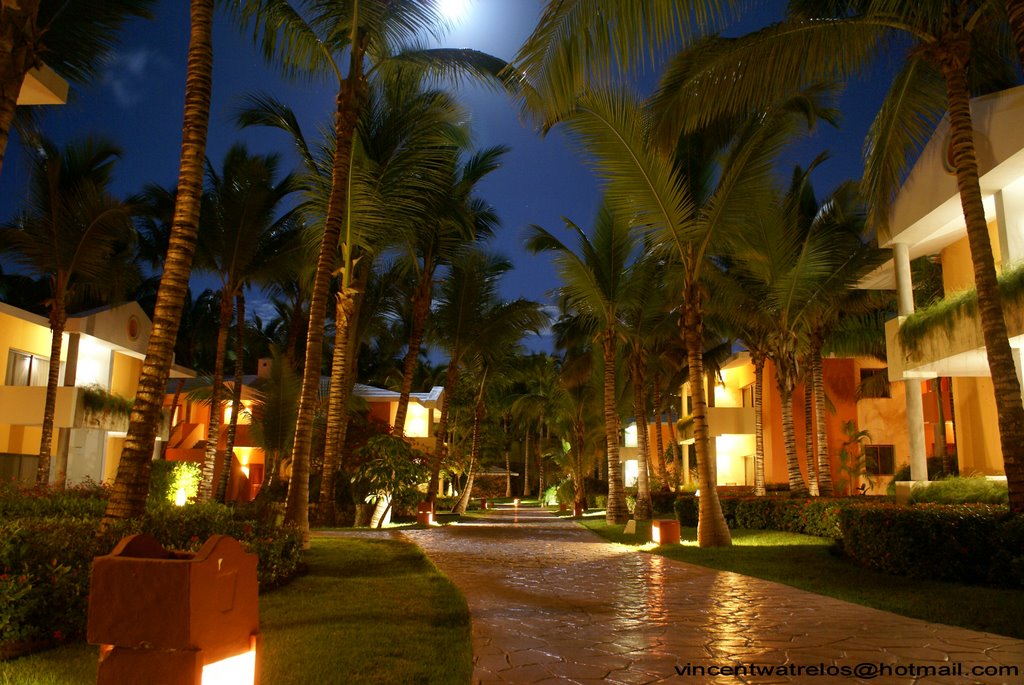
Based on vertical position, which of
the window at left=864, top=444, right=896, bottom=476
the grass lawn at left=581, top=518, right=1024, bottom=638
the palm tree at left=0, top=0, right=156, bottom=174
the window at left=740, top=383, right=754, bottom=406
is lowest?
the grass lawn at left=581, top=518, right=1024, bottom=638

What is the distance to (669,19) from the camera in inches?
237

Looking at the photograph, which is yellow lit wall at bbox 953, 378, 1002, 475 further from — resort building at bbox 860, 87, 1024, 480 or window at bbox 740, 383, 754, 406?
window at bbox 740, 383, 754, 406

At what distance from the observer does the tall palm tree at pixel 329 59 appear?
504 inches

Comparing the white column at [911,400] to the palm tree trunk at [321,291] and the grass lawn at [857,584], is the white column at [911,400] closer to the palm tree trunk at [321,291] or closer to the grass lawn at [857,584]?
the grass lawn at [857,584]

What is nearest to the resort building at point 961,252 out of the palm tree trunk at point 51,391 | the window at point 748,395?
the window at point 748,395

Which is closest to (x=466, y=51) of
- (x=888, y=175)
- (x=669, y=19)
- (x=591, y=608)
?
(x=888, y=175)

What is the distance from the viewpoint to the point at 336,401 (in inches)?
734

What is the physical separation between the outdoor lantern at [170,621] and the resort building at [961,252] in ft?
40.8

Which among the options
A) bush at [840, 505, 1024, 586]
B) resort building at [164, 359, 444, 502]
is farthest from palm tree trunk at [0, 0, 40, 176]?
resort building at [164, 359, 444, 502]

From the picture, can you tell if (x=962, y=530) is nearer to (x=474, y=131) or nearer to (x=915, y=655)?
(x=915, y=655)

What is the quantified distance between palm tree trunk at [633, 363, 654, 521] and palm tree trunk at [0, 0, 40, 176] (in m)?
18.0

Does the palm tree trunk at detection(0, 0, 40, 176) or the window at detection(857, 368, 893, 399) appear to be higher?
the palm tree trunk at detection(0, 0, 40, 176)

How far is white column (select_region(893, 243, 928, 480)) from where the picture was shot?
Answer: 16250 mm

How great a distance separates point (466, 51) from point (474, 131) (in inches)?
203
